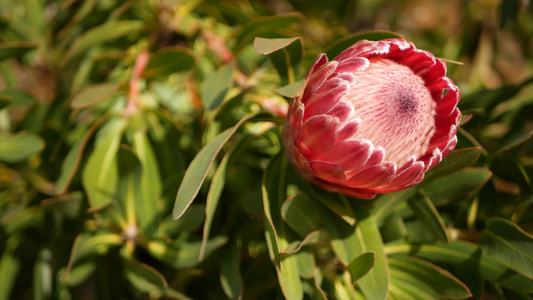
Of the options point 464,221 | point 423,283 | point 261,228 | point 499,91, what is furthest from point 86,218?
point 499,91

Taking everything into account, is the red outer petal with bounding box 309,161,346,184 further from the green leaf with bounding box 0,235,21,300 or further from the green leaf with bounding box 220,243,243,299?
the green leaf with bounding box 0,235,21,300

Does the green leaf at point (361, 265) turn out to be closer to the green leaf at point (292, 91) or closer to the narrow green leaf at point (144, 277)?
the green leaf at point (292, 91)

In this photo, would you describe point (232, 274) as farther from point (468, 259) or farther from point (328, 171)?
point (468, 259)

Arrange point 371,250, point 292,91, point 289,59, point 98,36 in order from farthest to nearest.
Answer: point 98,36 < point 289,59 < point 371,250 < point 292,91

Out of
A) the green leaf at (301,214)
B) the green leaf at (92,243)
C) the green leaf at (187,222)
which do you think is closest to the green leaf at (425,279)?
the green leaf at (301,214)

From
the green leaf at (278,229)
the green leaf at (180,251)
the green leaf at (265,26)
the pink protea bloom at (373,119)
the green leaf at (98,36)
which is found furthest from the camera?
the green leaf at (98,36)

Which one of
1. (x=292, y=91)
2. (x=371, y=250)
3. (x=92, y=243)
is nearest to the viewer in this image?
(x=292, y=91)

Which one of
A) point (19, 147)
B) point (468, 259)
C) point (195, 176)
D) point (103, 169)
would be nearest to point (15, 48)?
point (19, 147)
